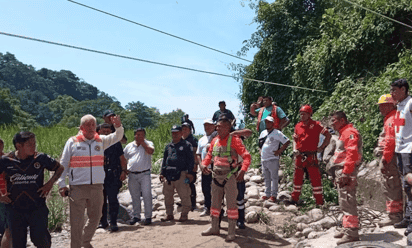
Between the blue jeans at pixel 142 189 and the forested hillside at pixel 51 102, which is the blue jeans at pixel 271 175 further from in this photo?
the forested hillside at pixel 51 102

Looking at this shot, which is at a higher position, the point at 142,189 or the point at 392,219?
the point at 142,189

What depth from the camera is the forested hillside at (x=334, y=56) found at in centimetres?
999

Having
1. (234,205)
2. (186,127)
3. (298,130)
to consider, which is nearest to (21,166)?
(234,205)

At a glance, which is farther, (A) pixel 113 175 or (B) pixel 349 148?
(A) pixel 113 175

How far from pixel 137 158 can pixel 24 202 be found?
122 inches

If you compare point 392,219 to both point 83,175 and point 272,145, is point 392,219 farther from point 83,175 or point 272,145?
point 83,175

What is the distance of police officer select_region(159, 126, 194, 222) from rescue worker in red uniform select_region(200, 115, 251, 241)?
4.27 feet

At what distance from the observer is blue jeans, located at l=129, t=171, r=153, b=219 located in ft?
25.5

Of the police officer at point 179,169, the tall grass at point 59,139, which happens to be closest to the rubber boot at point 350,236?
the police officer at point 179,169

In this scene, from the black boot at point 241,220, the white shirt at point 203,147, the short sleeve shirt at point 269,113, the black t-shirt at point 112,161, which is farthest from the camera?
the short sleeve shirt at point 269,113

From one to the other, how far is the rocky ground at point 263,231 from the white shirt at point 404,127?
1169 millimetres

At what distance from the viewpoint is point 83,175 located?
18.1 feet

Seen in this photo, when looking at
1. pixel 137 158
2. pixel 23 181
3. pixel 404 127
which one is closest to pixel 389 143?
pixel 404 127

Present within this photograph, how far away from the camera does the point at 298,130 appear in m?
7.76
